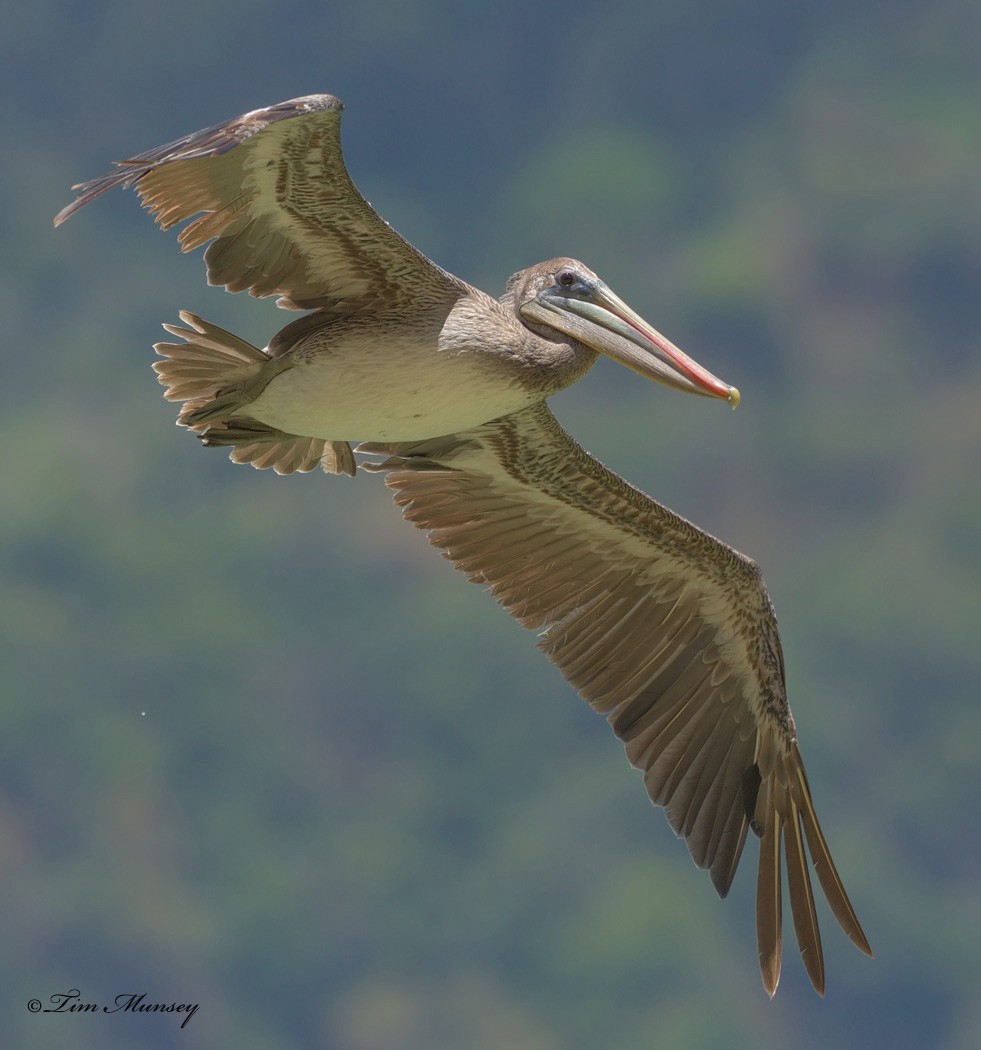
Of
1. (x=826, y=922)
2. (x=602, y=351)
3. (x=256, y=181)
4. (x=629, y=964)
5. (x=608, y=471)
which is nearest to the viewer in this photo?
(x=256, y=181)

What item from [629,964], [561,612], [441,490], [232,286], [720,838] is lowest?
[629,964]

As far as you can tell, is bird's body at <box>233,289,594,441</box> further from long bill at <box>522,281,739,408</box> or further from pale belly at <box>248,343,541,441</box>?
long bill at <box>522,281,739,408</box>

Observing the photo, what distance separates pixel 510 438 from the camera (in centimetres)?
928

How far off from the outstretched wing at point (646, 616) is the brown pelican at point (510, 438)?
1 cm

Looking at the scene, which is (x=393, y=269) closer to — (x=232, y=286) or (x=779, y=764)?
(x=232, y=286)

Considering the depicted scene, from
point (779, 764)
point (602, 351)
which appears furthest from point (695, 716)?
point (602, 351)

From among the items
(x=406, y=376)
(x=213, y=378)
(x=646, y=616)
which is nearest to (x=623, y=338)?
(x=406, y=376)

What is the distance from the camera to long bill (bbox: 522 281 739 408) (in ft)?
28.3

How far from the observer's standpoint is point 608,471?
30.9 ft

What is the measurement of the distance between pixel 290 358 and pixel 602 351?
145 centimetres

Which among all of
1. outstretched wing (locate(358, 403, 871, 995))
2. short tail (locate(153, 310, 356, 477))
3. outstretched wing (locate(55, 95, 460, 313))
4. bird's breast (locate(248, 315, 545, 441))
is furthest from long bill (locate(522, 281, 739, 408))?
short tail (locate(153, 310, 356, 477))

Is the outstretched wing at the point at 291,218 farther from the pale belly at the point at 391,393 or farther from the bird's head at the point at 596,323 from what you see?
the bird's head at the point at 596,323

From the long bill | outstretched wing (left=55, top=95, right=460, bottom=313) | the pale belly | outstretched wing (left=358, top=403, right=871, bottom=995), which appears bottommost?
outstretched wing (left=358, top=403, right=871, bottom=995)

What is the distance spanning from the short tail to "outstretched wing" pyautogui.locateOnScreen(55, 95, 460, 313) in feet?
0.87
